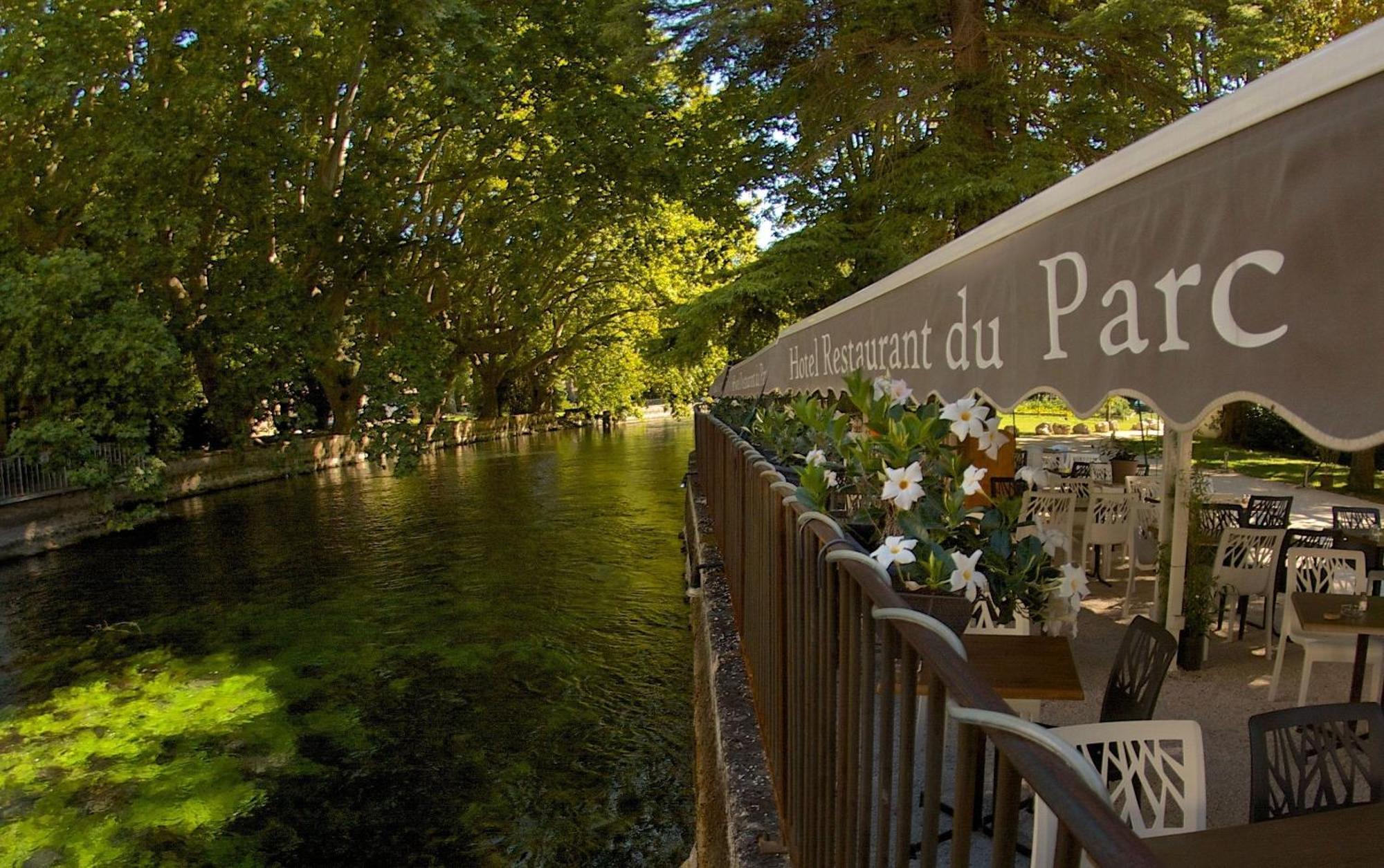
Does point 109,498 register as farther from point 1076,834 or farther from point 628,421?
point 628,421

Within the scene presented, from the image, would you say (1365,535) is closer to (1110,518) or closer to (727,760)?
(1110,518)

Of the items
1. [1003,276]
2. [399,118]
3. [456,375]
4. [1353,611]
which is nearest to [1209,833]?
[1003,276]

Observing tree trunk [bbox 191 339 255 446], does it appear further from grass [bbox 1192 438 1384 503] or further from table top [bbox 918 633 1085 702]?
grass [bbox 1192 438 1384 503]

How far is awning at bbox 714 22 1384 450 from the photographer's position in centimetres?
133

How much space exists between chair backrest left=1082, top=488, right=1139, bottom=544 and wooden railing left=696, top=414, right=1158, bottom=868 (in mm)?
4557

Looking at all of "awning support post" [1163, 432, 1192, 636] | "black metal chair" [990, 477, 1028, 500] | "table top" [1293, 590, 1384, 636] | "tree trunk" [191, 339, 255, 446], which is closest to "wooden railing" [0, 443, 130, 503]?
"tree trunk" [191, 339, 255, 446]

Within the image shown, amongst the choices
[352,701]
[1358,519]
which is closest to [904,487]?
[352,701]

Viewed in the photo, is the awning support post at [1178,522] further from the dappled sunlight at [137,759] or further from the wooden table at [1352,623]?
the dappled sunlight at [137,759]

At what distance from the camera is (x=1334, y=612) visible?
15.0 feet

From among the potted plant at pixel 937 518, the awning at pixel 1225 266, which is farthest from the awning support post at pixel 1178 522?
the awning at pixel 1225 266

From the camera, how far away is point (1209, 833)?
2123 mm

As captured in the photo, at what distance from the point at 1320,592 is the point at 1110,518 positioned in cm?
280

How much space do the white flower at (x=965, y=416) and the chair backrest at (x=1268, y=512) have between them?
5.94 m

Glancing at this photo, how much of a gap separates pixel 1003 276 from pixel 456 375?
38.2 m
